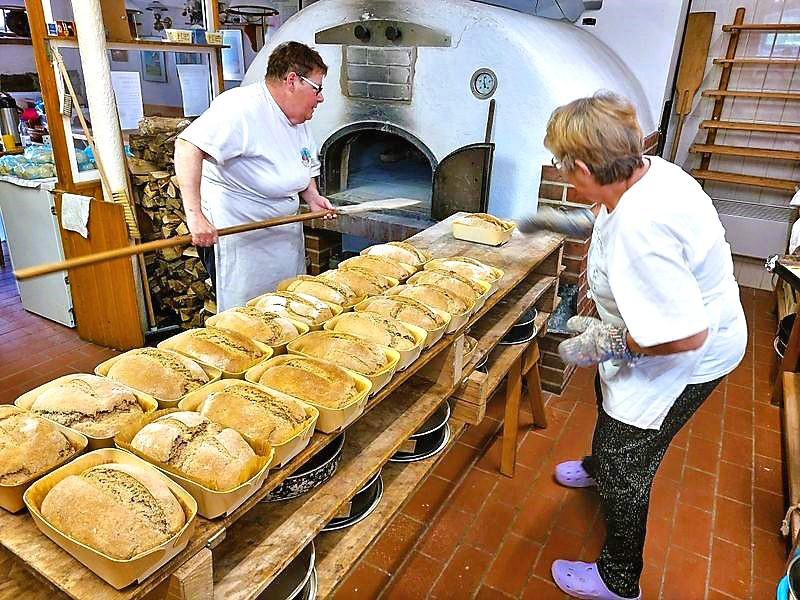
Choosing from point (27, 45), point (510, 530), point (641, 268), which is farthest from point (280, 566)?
point (27, 45)

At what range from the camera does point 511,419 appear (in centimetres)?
265

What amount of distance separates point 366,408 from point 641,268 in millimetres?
769

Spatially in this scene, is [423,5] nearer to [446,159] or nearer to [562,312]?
[446,159]

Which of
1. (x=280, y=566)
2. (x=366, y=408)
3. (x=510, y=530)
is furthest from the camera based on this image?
(x=510, y=530)

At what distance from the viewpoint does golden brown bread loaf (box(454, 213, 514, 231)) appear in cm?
256

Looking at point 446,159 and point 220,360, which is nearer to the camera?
point 220,360

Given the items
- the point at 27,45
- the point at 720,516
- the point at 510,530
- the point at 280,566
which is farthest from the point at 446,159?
the point at 27,45

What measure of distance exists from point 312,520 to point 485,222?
5.53ft

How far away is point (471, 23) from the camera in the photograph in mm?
3229

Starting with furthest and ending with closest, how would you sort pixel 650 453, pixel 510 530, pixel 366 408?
pixel 510 530 → pixel 650 453 → pixel 366 408

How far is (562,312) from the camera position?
3.34m

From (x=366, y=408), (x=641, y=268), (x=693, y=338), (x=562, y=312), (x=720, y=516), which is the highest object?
(x=641, y=268)

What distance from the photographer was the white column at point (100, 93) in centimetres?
305

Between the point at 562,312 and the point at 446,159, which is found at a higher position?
the point at 446,159
